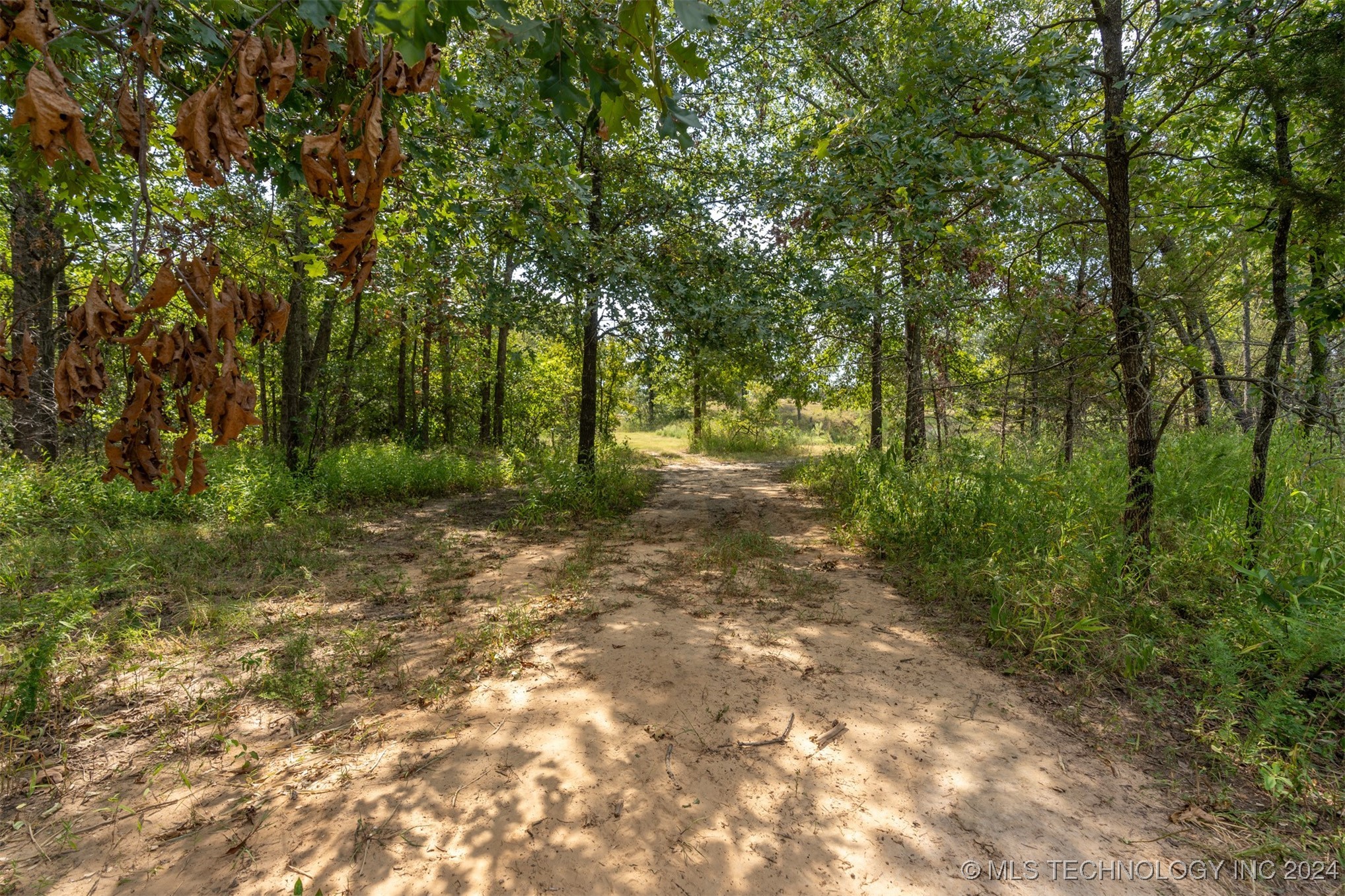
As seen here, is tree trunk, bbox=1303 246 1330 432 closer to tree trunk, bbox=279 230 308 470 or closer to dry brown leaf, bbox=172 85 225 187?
dry brown leaf, bbox=172 85 225 187

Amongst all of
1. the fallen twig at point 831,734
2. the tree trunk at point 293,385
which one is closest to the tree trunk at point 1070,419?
the fallen twig at point 831,734

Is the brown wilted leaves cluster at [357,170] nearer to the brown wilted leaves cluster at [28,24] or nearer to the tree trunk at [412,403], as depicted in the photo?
the brown wilted leaves cluster at [28,24]

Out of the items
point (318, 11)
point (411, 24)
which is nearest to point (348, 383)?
point (318, 11)

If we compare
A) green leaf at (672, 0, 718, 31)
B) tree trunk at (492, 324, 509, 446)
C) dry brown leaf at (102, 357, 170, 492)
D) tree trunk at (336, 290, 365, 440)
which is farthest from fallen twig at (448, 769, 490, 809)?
tree trunk at (492, 324, 509, 446)

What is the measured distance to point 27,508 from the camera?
593cm

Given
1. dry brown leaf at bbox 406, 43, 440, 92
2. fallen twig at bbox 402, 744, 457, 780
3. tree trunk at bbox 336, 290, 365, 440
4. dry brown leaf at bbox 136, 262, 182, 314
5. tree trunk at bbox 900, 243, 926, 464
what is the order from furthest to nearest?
tree trunk at bbox 336, 290, 365, 440
tree trunk at bbox 900, 243, 926, 464
fallen twig at bbox 402, 744, 457, 780
dry brown leaf at bbox 406, 43, 440, 92
dry brown leaf at bbox 136, 262, 182, 314

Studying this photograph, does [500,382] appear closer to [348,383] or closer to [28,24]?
[348,383]

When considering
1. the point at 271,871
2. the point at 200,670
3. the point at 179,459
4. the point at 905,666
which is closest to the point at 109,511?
the point at 200,670

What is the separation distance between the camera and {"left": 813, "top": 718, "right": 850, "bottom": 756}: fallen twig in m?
2.83

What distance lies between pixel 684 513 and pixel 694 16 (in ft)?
24.4

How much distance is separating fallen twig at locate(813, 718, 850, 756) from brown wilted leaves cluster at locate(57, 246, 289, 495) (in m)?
2.86

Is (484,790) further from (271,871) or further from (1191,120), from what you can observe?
(1191,120)

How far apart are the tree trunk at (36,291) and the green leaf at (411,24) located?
7.98m

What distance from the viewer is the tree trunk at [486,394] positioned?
1431 cm
